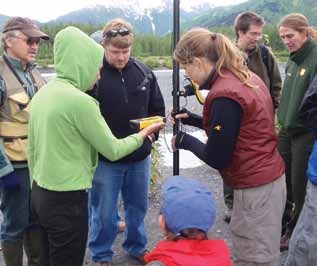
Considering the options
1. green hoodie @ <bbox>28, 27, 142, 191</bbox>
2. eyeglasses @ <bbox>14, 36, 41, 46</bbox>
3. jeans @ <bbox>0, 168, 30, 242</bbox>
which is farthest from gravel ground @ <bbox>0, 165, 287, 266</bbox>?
eyeglasses @ <bbox>14, 36, 41, 46</bbox>

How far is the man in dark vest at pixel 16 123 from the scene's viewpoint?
3.29 meters

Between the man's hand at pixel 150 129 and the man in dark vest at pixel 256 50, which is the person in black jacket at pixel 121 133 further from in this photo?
the man in dark vest at pixel 256 50

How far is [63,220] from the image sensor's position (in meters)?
2.73

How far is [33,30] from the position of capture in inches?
136

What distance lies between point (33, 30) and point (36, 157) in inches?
42.9

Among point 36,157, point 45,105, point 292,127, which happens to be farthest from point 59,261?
point 292,127

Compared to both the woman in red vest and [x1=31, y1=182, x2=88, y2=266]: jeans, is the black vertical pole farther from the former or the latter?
[x1=31, y1=182, x2=88, y2=266]: jeans

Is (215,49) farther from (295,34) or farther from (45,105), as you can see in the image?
(295,34)

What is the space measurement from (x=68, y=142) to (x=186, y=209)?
2.96ft

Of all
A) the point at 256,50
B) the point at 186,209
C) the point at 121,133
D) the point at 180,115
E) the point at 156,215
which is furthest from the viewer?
the point at 156,215

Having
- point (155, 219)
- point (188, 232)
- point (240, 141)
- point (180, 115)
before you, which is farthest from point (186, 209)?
point (155, 219)

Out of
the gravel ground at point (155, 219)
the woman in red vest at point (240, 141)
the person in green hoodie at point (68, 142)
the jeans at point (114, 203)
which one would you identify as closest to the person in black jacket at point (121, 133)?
the jeans at point (114, 203)

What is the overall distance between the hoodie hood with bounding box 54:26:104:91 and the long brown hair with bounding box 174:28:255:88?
490 millimetres

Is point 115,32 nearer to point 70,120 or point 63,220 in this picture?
point 70,120
